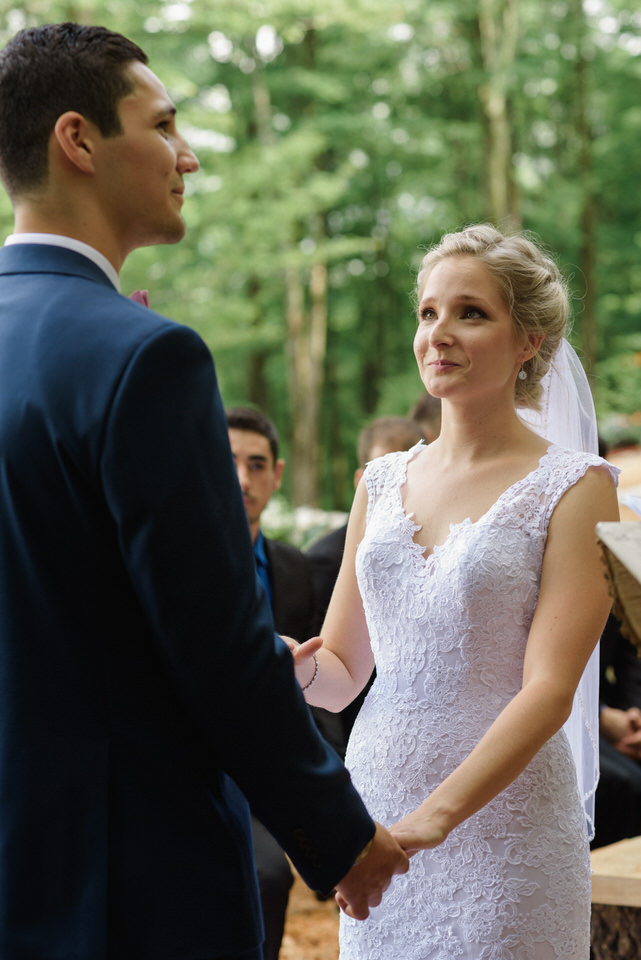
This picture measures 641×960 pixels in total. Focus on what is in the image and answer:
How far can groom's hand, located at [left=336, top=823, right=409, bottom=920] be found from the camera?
1734 millimetres

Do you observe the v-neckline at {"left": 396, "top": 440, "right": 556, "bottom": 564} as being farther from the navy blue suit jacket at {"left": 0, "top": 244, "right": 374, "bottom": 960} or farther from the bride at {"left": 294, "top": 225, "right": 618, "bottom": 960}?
the navy blue suit jacket at {"left": 0, "top": 244, "right": 374, "bottom": 960}

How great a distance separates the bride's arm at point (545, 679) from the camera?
209 cm

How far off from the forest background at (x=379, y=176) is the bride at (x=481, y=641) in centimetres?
1047

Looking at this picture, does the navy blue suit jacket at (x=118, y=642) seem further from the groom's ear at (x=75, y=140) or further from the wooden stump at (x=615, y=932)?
the wooden stump at (x=615, y=932)

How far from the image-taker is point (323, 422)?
24.6m

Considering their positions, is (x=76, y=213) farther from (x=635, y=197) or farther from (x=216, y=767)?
(x=635, y=197)

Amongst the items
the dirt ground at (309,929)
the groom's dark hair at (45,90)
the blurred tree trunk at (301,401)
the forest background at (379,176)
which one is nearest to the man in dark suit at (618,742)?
the dirt ground at (309,929)

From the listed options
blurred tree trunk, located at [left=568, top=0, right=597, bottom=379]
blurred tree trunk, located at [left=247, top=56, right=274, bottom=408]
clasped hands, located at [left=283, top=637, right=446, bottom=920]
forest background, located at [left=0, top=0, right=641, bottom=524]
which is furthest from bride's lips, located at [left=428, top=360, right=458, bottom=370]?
blurred tree trunk, located at [left=568, top=0, right=597, bottom=379]

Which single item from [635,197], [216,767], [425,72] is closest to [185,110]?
[425,72]

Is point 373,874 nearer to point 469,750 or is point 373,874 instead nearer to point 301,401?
point 469,750

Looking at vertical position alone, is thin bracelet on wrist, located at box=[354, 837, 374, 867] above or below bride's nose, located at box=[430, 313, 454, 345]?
below

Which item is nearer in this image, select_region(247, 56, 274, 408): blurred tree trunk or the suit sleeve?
the suit sleeve

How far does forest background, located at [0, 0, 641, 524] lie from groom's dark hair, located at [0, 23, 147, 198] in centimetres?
1099

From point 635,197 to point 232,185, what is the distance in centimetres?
932
